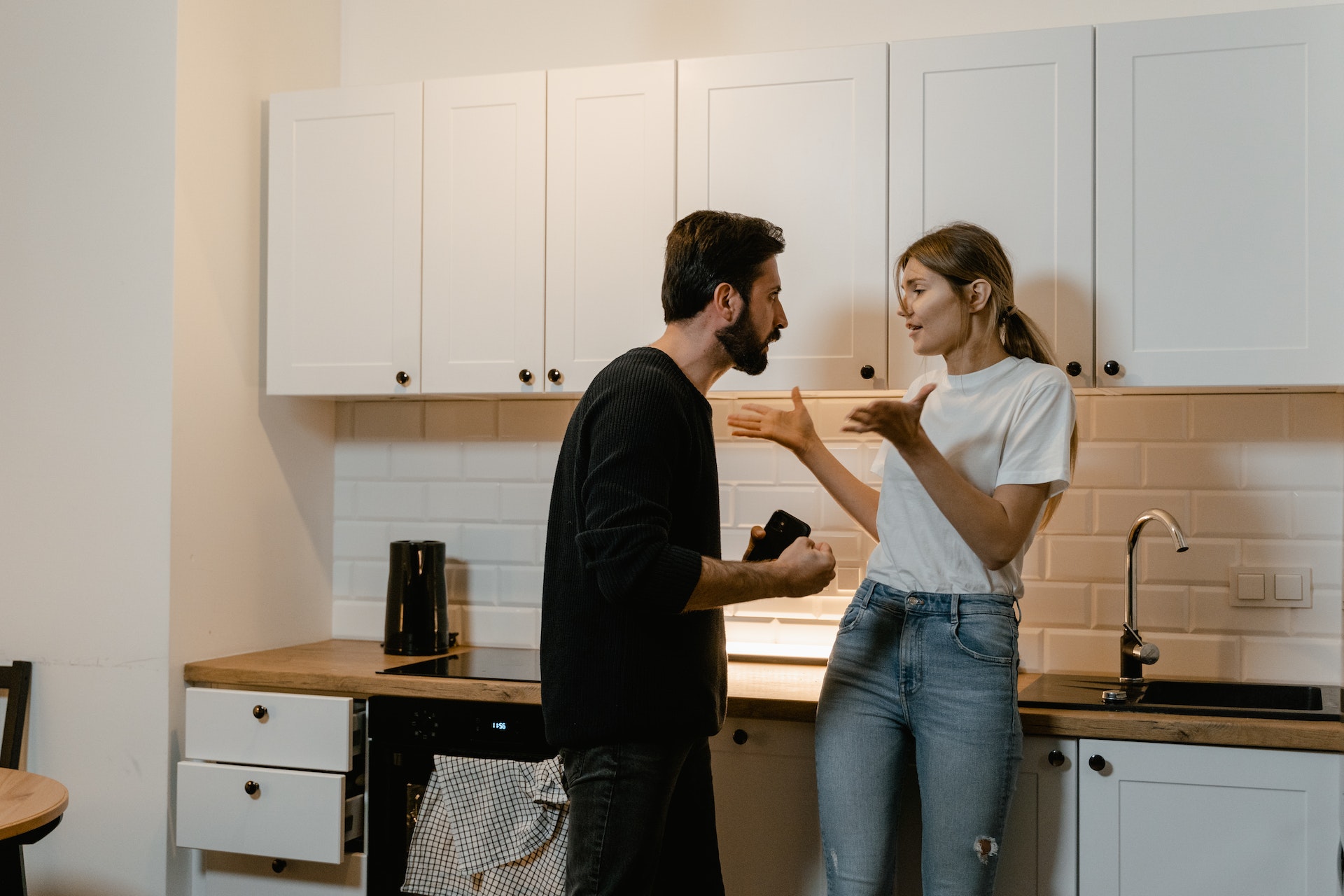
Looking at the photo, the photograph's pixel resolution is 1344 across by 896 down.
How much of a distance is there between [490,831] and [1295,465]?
1.92m

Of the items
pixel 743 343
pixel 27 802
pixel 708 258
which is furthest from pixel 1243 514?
pixel 27 802

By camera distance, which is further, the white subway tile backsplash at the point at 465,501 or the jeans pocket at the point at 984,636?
the white subway tile backsplash at the point at 465,501

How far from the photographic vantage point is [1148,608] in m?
2.55

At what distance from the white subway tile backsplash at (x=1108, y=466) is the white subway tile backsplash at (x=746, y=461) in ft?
2.40

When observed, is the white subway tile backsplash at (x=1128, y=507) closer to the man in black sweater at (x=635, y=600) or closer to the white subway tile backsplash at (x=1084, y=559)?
the white subway tile backsplash at (x=1084, y=559)

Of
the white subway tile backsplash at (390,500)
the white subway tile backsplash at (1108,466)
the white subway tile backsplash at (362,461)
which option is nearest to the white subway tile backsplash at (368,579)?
the white subway tile backsplash at (390,500)

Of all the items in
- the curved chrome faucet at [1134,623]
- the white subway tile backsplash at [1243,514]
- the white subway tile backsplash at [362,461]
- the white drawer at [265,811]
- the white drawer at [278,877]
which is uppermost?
the white subway tile backsplash at [362,461]

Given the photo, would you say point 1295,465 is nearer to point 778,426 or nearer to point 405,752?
point 778,426

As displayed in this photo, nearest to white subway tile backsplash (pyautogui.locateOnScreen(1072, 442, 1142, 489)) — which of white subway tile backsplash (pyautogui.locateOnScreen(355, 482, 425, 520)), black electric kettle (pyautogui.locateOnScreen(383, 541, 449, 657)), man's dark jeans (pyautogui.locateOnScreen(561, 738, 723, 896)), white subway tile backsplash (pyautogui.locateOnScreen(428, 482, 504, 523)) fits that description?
man's dark jeans (pyautogui.locateOnScreen(561, 738, 723, 896))

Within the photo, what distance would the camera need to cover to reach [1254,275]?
2.19 meters

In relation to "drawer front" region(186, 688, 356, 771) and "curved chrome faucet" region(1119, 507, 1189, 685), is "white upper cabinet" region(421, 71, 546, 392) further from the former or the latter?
"curved chrome faucet" region(1119, 507, 1189, 685)

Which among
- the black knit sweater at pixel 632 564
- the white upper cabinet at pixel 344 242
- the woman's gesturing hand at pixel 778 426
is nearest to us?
the black knit sweater at pixel 632 564

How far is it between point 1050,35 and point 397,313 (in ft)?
5.28

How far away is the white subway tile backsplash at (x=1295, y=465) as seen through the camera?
244 centimetres
